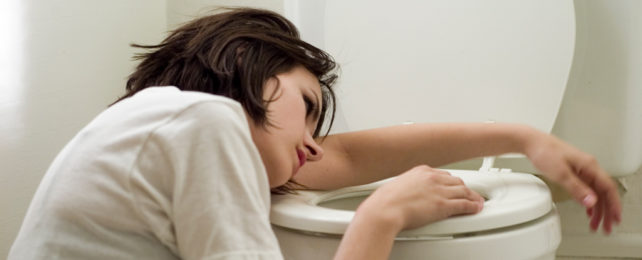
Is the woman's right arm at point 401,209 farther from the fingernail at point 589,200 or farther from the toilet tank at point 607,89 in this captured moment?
the toilet tank at point 607,89

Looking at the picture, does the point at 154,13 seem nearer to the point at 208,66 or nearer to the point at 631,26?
the point at 208,66

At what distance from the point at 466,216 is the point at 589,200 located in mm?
178

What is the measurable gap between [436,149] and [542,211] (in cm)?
19

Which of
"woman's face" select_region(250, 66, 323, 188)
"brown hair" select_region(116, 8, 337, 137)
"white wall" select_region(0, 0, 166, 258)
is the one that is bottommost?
"white wall" select_region(0, 0, 166, 258)

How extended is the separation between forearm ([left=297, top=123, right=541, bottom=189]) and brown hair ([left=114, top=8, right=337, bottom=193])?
0.09 m

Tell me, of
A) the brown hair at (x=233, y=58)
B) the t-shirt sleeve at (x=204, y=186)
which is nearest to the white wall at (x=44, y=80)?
the brown hair at (x=233, y=58)

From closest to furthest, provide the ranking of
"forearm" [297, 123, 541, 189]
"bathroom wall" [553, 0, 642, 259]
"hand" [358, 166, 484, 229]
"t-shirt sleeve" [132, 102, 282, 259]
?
1. "t-shirt sleeve" [132, 102, 282, 259]
2. "hand" [358, 166, 484, 229]
3. "forearm" [297, 123, 541, 189]
4. "bathroom wall" [553, 0, 642, 259]

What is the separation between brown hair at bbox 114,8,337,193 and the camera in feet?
2.12

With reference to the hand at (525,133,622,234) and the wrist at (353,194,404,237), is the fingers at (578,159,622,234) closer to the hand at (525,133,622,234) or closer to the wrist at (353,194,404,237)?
the hand at (525,133,622,234)

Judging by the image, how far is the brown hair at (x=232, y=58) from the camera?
647 millimetres

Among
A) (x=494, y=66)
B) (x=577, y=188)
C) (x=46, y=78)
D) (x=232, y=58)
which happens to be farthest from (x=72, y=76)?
(x=577, y=188)

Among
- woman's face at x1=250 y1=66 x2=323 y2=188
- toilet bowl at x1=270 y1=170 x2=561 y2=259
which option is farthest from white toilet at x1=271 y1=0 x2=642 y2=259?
woman's face at x1=250 y1=66 x2=323 y2=188

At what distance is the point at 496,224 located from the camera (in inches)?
24.0

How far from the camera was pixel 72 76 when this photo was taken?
1079 mm
